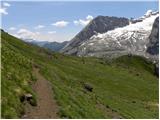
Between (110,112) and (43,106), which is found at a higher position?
(43,106)

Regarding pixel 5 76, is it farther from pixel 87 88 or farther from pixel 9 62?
pixel 87 88

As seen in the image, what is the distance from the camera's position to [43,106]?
34250mm

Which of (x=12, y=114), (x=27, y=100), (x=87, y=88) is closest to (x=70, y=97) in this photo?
(x=27, y=100)

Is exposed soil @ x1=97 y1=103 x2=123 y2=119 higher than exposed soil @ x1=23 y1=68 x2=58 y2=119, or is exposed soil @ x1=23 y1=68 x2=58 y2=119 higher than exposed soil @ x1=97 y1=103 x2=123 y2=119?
exposed soil @ x1=23 y1=68 x2=58 y2=119

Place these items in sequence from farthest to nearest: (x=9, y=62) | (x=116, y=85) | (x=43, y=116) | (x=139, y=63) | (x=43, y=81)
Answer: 1. (x=139, y=63)
2. (x=116, y=85)
3. (x=43, y=81)
4. (x=9, y=62)
5. (x=43, y=116)

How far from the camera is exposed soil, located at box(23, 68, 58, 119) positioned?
103 feet

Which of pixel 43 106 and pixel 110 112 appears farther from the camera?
pixel 110 112

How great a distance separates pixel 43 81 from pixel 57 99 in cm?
893

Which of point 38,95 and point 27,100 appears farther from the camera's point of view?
point 38,95

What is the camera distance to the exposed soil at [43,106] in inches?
1234

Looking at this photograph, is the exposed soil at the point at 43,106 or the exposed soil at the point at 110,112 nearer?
the exposed soil at the point at 43,106

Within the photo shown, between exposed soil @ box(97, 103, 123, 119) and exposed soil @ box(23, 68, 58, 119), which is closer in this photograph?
exposed soil @ box(23, 68, 58, 119)

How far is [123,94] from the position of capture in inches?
3334

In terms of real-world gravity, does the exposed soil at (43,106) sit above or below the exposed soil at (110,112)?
above
